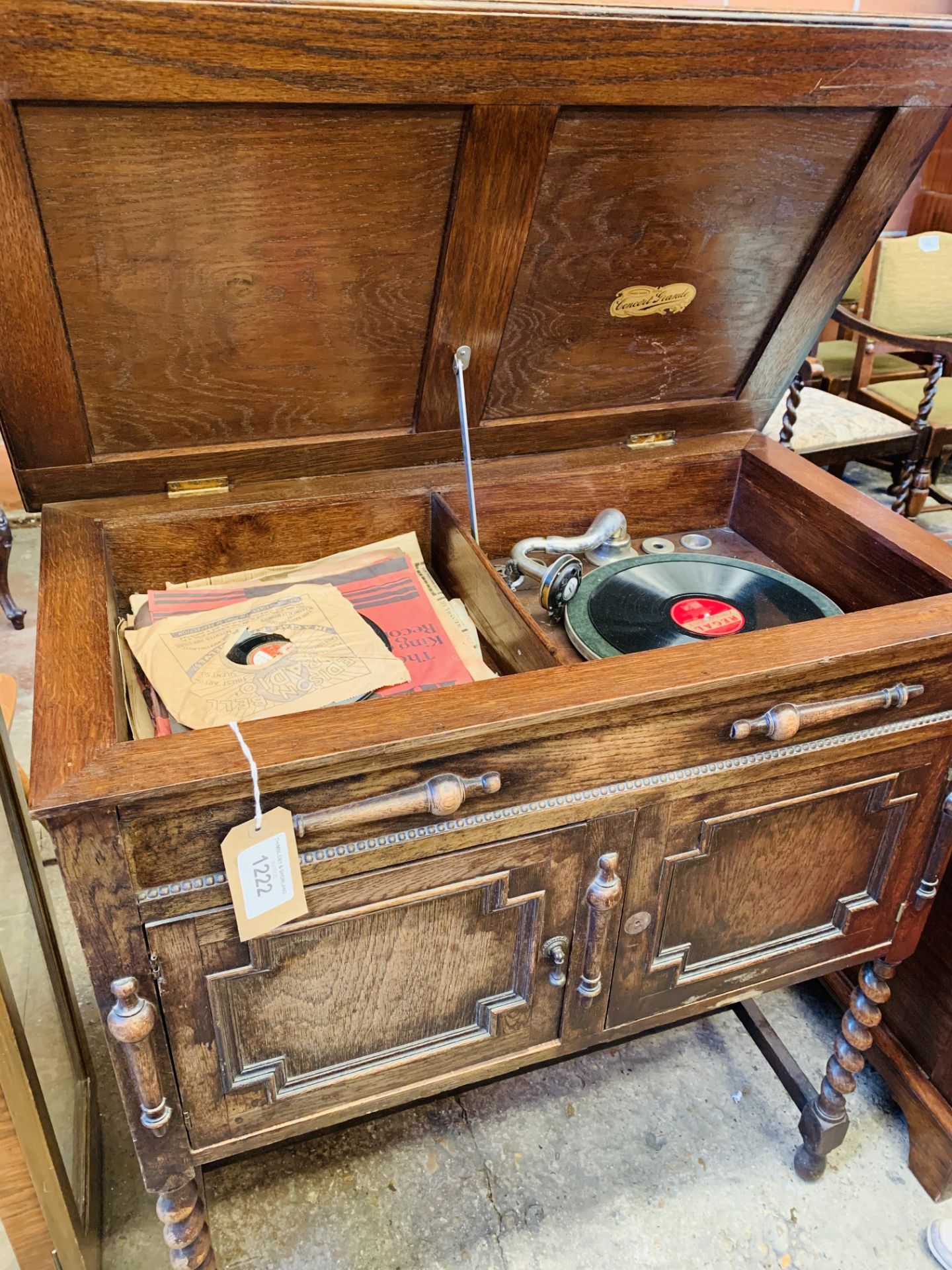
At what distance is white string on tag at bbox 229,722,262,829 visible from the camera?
842 mm

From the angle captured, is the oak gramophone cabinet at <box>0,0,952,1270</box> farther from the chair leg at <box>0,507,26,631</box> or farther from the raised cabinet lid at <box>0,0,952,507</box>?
the chair leg at <box>0,507,26,631</box>

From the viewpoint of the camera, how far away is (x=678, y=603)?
4.60 ft

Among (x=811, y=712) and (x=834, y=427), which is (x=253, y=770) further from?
(x=834, y=427)

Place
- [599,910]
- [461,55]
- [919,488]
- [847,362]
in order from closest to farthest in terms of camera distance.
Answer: [461,55]
[599,910]
[919,488]
[847,362]

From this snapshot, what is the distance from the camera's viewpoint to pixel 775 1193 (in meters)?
1.53

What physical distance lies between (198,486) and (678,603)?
0.71 meters

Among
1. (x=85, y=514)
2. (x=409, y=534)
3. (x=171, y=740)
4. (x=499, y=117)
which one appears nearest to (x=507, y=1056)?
(x=171, y=740)

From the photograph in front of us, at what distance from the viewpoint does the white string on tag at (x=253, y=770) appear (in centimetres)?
84

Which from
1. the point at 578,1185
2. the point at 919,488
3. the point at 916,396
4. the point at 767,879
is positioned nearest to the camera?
the point at 767,879

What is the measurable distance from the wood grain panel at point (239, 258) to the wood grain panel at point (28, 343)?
17 mm

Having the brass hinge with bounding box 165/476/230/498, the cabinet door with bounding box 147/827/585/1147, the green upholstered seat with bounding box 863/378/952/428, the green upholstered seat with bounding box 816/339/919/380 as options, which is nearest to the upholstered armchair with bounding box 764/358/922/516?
the green upholstered seat with bounding box 863/378/952/428

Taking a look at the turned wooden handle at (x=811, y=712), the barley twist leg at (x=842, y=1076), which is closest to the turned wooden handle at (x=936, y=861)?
the barley twist leg at (x=842, y=1076)

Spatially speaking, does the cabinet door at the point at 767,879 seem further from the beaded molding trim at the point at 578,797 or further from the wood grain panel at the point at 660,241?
the wood grain panel at the point at 660,241

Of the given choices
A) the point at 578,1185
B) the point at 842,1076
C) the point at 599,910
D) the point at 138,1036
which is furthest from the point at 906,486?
the point at 138,1036
